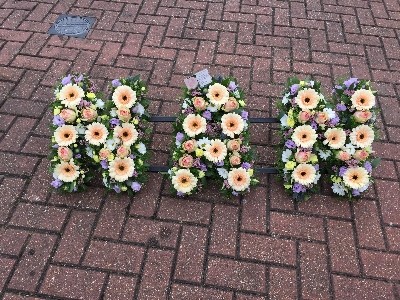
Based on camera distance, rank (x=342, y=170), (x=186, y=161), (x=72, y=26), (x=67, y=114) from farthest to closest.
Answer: (x=72, y=26), (x=342, y=170), (x=186, y=161), (x=67, y=114)

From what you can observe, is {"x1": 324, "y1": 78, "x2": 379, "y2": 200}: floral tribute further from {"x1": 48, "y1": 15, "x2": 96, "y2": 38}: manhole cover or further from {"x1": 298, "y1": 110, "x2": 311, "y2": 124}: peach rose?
{"x1": 48, "y1": 15, "x2": 96, "y2": 38}: manhole cover

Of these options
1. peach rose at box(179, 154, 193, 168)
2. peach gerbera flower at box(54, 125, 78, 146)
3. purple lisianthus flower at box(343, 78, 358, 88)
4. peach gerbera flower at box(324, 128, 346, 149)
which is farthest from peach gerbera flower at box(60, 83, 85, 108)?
purple lisianthus flower at box(343, 78, 358, 88)

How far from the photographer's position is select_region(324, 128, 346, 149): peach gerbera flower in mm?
2980

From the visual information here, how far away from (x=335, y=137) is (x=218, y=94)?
0.81 metres

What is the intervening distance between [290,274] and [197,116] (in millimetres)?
1125

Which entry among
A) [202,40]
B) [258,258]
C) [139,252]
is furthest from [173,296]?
[202,40]

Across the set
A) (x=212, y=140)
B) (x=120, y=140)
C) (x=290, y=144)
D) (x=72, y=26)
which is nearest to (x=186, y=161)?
(x=212, y=140)

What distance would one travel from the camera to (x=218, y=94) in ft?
9.73

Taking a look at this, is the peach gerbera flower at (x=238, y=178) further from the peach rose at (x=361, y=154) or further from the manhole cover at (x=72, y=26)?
the manhole cover at (x=72, y=26)

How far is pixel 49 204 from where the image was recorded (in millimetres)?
3064

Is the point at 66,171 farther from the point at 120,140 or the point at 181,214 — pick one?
the point at 181,214

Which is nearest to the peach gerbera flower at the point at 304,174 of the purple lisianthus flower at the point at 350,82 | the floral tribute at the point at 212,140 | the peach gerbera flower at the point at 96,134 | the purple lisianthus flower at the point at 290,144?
the purple lisianthus flower at the point at 290,144

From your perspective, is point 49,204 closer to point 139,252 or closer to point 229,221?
point 139,252

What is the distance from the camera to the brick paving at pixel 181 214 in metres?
2.72
